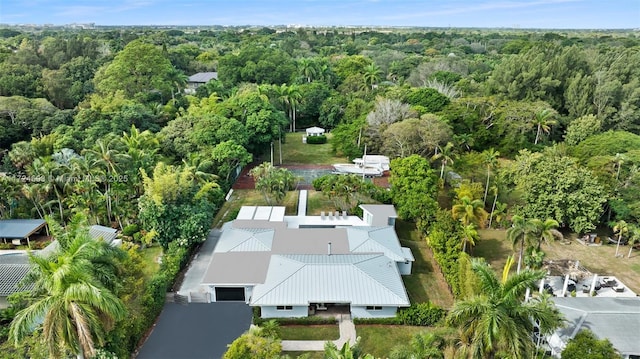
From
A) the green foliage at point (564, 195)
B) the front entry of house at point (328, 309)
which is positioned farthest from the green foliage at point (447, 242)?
the green foliage at point (564, 195)

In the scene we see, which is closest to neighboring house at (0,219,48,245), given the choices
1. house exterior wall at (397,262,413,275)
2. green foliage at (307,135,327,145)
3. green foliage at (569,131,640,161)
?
house exterior wall at (397,262,413,275)

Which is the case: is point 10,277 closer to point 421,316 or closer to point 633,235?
point 421,316

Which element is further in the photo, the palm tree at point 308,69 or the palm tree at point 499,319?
the palm tree at point 308,69

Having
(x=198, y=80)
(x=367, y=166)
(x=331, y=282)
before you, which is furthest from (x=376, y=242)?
(x=198, y=80)

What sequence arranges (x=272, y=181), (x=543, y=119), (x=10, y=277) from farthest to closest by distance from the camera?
(x=543, y=119) → (x=272, y=181) → (x=10, y=277)

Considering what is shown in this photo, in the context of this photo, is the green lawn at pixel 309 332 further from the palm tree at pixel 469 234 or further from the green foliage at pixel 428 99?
the green foliage at pixel 428 99

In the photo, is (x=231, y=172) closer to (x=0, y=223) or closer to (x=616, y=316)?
(x=0, y=223)
